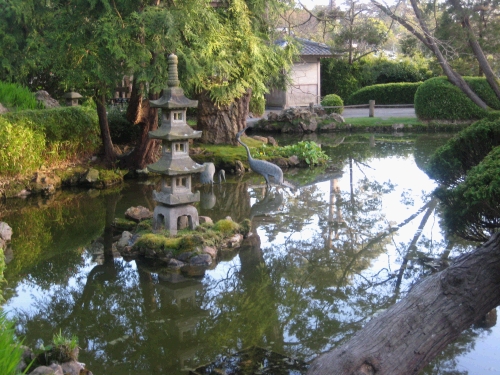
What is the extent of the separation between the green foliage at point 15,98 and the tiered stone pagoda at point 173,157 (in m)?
6.27

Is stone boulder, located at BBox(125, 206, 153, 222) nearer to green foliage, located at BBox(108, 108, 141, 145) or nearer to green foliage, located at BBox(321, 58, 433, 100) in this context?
green foliage, located at BBox(108, 108, 141, 145)

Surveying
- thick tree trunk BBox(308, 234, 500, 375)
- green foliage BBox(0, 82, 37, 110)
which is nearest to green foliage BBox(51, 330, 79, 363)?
thick tree trunk BBox(308, 234, 500, 375)

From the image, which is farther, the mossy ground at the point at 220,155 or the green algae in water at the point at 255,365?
the mossy ground at the point at 220,155

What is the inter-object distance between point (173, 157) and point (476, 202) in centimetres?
469

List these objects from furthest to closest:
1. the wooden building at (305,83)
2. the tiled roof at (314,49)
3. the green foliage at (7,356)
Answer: the wooden building at (305,83)
the tiled roof at (314,49)
the green foliage at (7,356)

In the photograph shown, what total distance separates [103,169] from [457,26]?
26.7 ft

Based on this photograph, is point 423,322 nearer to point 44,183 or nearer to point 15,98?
point 44,183

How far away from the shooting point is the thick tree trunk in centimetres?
308

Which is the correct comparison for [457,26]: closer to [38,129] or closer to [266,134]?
[38,129]

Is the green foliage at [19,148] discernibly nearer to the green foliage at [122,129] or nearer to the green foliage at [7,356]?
the green foliage at [122,129]

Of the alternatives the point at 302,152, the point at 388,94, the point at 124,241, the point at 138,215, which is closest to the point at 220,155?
the point at 302,152

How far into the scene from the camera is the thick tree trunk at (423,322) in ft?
10.1

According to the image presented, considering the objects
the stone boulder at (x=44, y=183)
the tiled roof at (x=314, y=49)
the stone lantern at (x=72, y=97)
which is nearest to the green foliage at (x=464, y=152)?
the stone boulder at (x=44, y=183)

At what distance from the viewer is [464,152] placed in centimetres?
689
